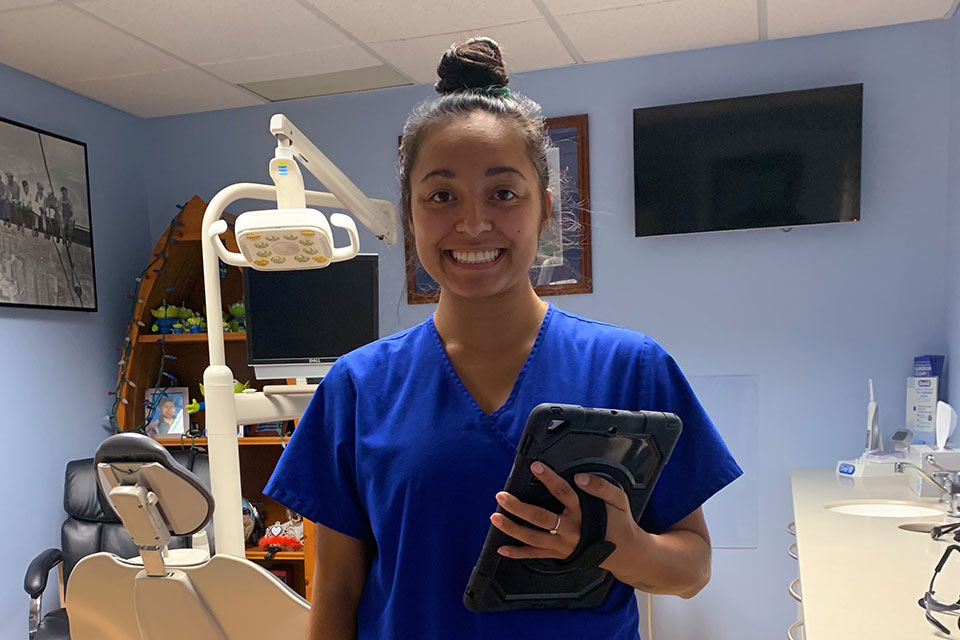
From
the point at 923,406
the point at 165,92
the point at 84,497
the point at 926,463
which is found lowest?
the point at 84,497

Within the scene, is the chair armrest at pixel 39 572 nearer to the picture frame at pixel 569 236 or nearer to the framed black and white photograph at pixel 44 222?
the framed black and white photograph at pixel 44 222

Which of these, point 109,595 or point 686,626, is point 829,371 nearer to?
point 686,626

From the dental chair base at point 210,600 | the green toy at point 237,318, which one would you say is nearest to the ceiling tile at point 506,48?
the green toy at point 237,318

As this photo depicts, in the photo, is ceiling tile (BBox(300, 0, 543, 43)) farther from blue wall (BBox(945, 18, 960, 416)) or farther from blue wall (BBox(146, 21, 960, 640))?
blue wall (BBox(945, 18, 960, 416))

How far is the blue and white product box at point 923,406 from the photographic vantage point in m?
2.70

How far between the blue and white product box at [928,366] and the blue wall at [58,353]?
3359mm

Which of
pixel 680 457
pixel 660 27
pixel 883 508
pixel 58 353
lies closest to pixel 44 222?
pixel 58 353

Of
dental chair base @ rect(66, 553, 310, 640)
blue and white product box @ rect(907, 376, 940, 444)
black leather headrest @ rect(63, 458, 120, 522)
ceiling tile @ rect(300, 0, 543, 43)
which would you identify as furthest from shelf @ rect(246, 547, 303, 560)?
blue and white product box @ rect(907, 376, 940, 444)

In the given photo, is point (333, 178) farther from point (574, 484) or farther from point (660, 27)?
point (574, 484)

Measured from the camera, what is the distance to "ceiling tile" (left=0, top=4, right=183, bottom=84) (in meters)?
2.63

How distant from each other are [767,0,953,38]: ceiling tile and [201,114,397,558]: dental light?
1739 mm

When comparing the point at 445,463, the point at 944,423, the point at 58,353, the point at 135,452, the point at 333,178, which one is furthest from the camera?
the point at 58,353

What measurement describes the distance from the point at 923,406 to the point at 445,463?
2.48 metres

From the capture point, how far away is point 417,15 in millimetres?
2656
